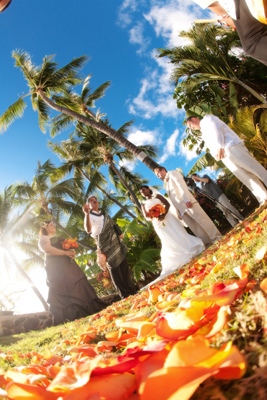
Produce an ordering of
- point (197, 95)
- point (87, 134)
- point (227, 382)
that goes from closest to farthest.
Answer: point (227, 382) < point (197, 95) < point (87, 134)

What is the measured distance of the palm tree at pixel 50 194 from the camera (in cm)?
2033

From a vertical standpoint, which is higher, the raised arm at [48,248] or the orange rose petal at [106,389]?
the raised arm at [48,248]

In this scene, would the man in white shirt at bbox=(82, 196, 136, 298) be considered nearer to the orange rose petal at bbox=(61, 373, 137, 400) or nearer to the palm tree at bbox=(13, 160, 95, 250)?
the orange rose petal at bbox=(61, 373, 137, 400)

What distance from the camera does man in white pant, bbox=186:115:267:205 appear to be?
4.79 m

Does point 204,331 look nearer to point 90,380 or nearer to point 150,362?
point 150,362

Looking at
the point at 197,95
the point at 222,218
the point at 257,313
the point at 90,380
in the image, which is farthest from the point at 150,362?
the point at 197,95

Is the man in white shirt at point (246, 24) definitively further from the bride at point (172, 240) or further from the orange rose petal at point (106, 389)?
the bride at point (172, 240)

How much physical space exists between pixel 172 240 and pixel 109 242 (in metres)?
1.56

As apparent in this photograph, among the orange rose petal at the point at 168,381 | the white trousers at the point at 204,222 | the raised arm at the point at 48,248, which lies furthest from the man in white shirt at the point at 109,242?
the orange rose petal at the point at 168,381

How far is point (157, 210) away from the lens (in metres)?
6.12

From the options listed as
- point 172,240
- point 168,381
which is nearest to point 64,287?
point 172,240

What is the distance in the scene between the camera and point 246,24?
2393mm

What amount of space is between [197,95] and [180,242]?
1111cm

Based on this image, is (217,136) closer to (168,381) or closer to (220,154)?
(220,154)
